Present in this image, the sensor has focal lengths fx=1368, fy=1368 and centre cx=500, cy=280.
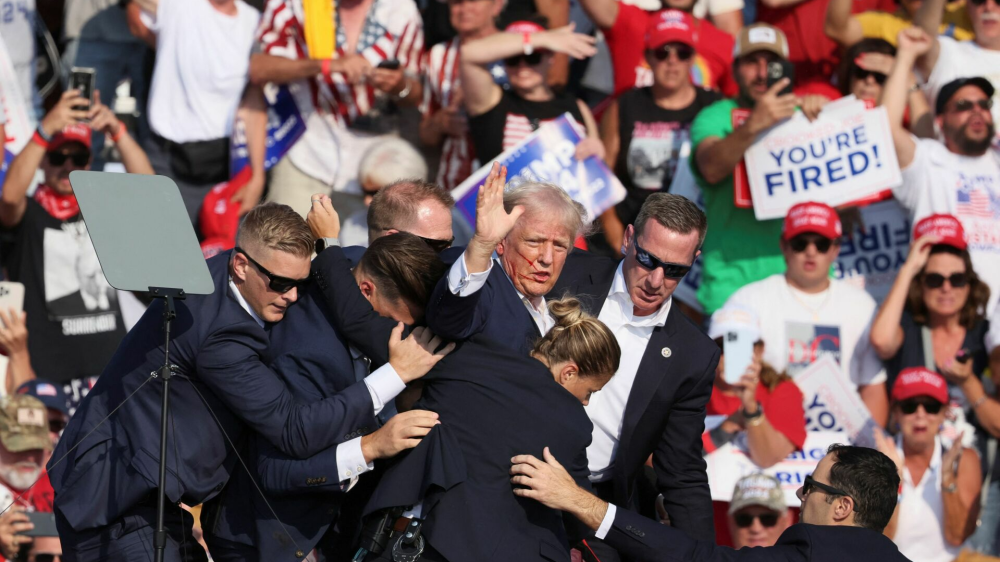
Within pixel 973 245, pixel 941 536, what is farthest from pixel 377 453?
pixel 973 245

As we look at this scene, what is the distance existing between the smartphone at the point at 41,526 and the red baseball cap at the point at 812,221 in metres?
4.37

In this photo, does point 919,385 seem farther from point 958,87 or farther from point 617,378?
point 617,378

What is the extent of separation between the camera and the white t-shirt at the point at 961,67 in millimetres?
9102

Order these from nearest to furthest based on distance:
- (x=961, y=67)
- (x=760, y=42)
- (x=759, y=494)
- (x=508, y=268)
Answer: (x=508, y=268), (x=759, y=494), (x=760, y=42), (x=961, y=67)

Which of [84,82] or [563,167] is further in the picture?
[84,82]

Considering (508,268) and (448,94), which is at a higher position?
(508,268)

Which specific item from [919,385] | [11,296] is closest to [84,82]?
[11,296]

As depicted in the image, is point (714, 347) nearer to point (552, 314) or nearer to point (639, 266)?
point (639, 266)

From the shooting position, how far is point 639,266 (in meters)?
5.34

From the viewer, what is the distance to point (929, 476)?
7633 mm

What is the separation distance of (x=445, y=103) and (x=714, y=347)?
12.0 feet

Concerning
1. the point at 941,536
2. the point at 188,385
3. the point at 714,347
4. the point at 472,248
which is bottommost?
the point at 941,536

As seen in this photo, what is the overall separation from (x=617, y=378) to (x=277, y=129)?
3990 millimetres

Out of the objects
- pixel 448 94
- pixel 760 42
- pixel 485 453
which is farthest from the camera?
pixel 448 94
